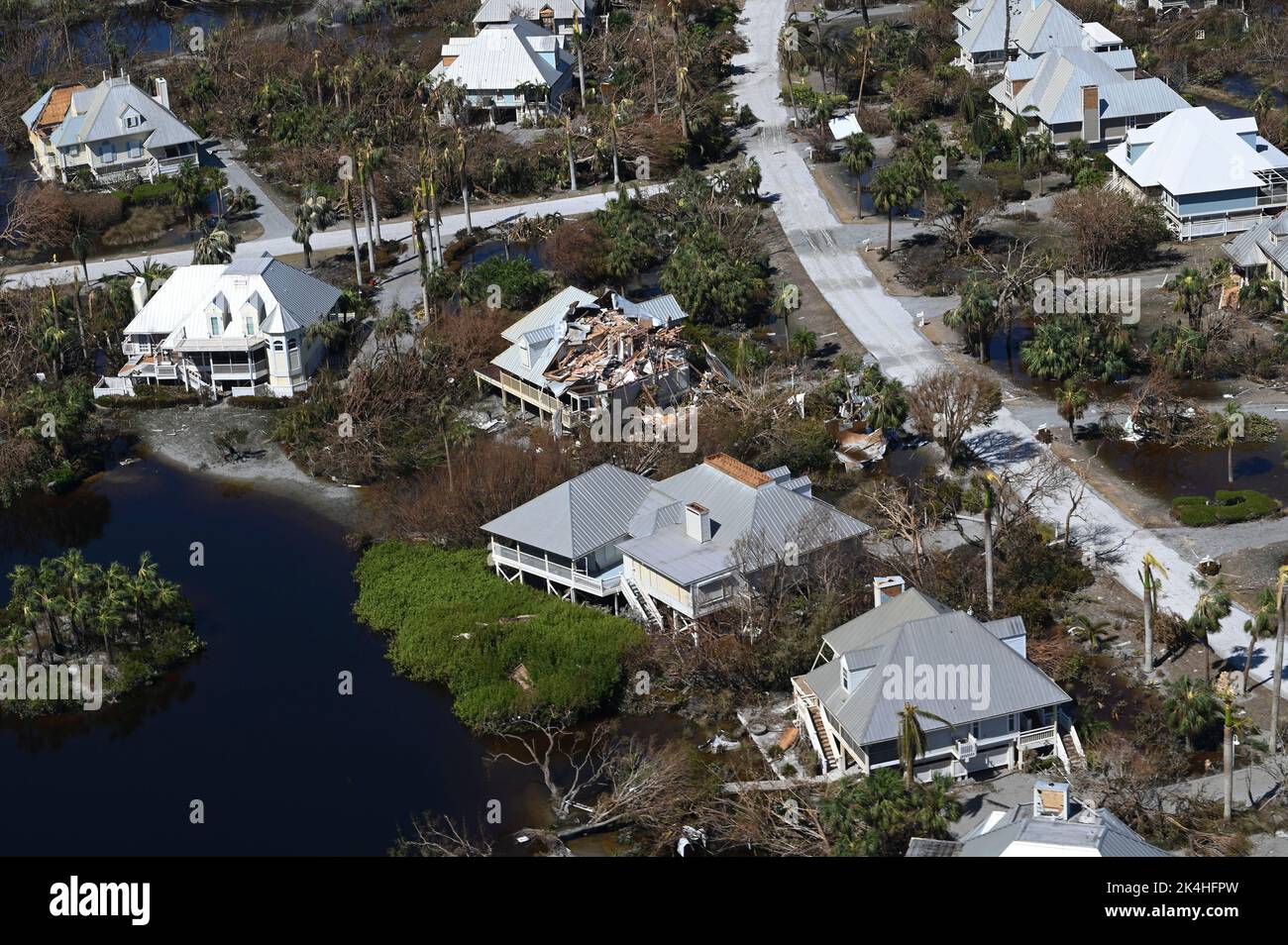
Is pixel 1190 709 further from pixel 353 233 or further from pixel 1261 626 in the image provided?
pixel 353 233

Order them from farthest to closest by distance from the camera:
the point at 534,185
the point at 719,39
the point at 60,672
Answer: the point at 719,39, the point at 534,185, the point at 60,672

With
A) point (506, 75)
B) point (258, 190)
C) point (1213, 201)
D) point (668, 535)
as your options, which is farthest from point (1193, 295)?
point (258, 190)

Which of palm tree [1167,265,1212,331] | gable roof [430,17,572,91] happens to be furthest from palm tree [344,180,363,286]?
palm tree [1167,265,1212,331]

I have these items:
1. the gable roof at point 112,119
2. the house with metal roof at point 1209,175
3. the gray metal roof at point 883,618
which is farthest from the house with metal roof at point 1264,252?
the gable roof at point 112,119

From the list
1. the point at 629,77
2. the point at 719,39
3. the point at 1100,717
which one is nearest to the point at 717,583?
the point at 1100,717

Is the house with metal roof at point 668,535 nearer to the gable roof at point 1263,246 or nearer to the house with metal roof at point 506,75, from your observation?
the gable roof at point 1263,246

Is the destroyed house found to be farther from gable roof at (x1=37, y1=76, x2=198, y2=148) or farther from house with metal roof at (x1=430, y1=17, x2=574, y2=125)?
gable roof at (x1=37, y1=76, x2=198, y2=148)

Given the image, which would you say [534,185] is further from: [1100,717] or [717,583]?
[1100,717]
